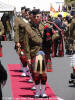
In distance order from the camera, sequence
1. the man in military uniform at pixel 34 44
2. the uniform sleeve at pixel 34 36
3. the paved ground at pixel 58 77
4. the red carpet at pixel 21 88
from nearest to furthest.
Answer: the man in military uniform at pixel 34 44 < the uniform sleeve at pixel 34 36 < the red carpet at pixel 21 88 < the paved ground at pixel 58 77

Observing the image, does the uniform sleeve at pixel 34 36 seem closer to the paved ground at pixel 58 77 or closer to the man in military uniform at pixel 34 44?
the man in military uniform at pixel 34 44

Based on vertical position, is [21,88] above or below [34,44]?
below

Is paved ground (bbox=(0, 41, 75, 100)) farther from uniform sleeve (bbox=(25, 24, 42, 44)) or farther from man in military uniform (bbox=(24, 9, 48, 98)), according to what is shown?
uniform sleeve (bbox=(25, 24, 42, 44))

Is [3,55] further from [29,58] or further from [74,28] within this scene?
[29,58]

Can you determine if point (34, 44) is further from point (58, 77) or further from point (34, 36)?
point (58, 77)

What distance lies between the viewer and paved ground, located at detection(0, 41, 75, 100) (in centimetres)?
1302

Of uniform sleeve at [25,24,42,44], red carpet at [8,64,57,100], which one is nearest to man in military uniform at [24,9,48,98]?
uniform sleeve at [25,24,42,44]

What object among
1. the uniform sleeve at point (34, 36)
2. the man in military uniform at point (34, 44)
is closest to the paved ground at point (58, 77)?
the man in military uniform at point (34, 44)

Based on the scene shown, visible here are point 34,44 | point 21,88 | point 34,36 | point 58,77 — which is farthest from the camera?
point 58,77

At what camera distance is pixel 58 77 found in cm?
1583

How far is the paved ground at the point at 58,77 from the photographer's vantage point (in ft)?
42.7

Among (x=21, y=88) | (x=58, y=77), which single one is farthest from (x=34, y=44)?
(x=58, y=77)

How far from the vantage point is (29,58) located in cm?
1231

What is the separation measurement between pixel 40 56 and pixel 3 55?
10568 mm
